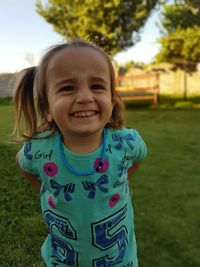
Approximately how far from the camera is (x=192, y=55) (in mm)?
17328

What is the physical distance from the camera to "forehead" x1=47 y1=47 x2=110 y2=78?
138cm

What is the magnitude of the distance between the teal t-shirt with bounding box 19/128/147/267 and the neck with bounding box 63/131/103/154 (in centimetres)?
2

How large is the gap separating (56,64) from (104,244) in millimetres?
654

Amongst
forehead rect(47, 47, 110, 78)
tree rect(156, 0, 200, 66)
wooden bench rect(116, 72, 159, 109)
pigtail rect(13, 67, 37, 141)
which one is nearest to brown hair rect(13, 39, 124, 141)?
pigtail rect(13, 67, 37, 141)

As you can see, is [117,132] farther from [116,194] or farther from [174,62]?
[174,62]

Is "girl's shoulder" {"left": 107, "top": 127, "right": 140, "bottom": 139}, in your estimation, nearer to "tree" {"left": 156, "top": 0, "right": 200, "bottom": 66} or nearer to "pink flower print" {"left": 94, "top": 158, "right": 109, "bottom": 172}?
"pink flower print" {"left": 94, "top": 158, "right": 109, "bottom": 172}

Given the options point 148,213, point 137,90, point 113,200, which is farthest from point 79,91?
point 137,90

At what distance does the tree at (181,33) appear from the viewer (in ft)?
47.4

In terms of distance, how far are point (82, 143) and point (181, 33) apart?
51.7 ft

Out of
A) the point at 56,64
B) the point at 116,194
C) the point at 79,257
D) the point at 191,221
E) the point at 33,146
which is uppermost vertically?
the point at 56,64

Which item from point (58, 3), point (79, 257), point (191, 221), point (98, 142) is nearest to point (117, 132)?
point (98, 142)

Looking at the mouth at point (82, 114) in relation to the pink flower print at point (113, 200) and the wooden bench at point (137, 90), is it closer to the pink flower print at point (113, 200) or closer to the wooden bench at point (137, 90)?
the pink flower print at point (113, 200)

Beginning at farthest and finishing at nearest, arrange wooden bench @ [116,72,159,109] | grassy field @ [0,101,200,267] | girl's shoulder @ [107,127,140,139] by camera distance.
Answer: wooden bench @ [116,72,159,109], grassy field @ [0,101,200,267], girl's shoulder @ [107,127,140,139]

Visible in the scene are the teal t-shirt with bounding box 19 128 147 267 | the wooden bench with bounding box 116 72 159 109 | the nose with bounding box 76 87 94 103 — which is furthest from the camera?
the wooden bench with bounding box 116 72 159 109
